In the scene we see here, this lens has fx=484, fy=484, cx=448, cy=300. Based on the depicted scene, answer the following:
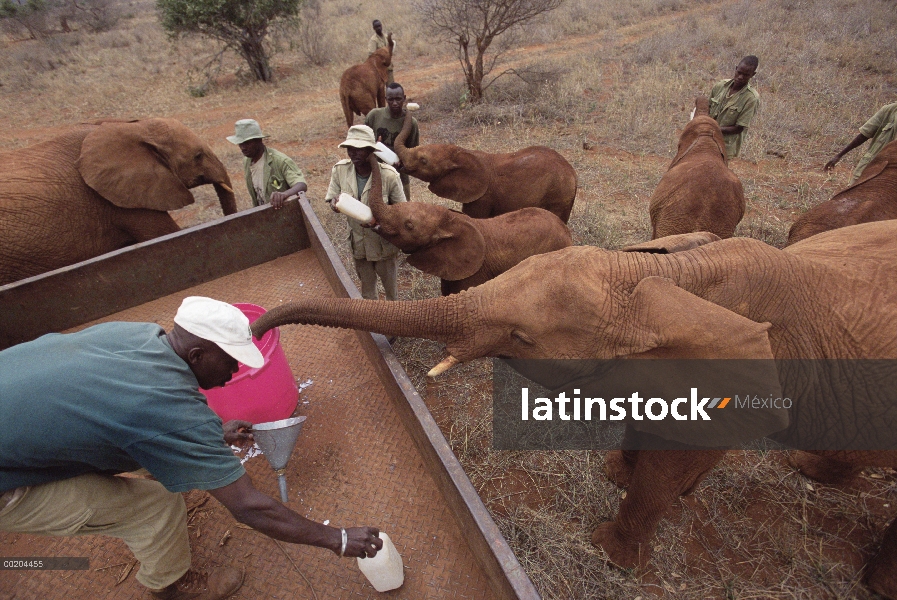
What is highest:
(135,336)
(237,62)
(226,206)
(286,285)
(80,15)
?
(80,15)

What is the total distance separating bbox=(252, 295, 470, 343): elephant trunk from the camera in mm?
2590

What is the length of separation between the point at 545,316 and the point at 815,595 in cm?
263

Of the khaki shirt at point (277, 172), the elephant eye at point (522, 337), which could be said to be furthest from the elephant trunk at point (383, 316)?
the khaki shirt at point (277, 172)

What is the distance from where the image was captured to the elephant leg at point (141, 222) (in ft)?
17.3

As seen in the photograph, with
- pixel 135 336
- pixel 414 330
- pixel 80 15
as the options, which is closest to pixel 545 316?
pixel 414 330

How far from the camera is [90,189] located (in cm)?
511

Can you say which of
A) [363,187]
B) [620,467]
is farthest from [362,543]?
[363,187]

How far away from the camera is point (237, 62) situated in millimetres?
19047

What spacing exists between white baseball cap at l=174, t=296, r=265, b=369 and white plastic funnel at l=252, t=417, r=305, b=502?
0.41 meters

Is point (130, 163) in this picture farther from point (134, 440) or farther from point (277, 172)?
point (134, 440)

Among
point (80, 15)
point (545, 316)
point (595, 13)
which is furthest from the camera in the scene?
point (80, 15)

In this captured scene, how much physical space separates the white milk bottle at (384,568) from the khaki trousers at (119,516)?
92 centimetres

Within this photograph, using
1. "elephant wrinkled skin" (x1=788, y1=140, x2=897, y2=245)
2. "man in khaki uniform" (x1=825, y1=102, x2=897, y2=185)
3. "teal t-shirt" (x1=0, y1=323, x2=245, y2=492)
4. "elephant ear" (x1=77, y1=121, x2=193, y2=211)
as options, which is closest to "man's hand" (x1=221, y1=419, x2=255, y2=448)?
"teal t-shirt" (x1=0, y1=323, x2=245, y2=492)

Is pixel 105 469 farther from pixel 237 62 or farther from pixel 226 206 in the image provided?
pixel 237 62
